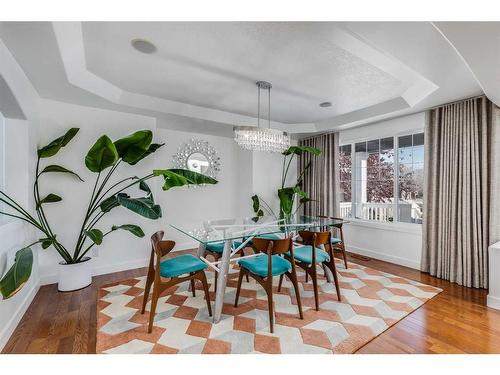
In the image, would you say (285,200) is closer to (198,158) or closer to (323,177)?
(323,177)

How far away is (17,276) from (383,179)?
15.5ft

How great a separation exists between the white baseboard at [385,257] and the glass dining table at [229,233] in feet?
4.13

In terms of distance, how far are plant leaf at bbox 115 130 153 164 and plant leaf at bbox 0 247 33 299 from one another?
1.28 m

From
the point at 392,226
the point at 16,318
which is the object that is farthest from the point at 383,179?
the point at 16,318

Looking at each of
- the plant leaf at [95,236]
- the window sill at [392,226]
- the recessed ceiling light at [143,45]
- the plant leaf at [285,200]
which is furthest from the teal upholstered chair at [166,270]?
the window sill at [392,226]

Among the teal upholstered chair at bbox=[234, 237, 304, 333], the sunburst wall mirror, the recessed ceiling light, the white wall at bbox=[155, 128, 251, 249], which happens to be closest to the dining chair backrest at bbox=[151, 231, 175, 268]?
the teal upholstered chair at bbox=[234, 237, 304, 333]

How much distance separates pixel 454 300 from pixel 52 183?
492 cm

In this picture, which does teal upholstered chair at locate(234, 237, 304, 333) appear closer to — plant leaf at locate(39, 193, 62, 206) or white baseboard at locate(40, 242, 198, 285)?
white baseboard at locate(40, 242, 198, 285)

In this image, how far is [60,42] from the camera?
1.91 metres

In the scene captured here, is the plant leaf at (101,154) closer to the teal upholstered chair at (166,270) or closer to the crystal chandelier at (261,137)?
the teal upholstered chair at (166,270)

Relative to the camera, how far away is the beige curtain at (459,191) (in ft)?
9.40

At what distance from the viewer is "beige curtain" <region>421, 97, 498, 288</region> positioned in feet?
9.40

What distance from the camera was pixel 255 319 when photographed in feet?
7.16
